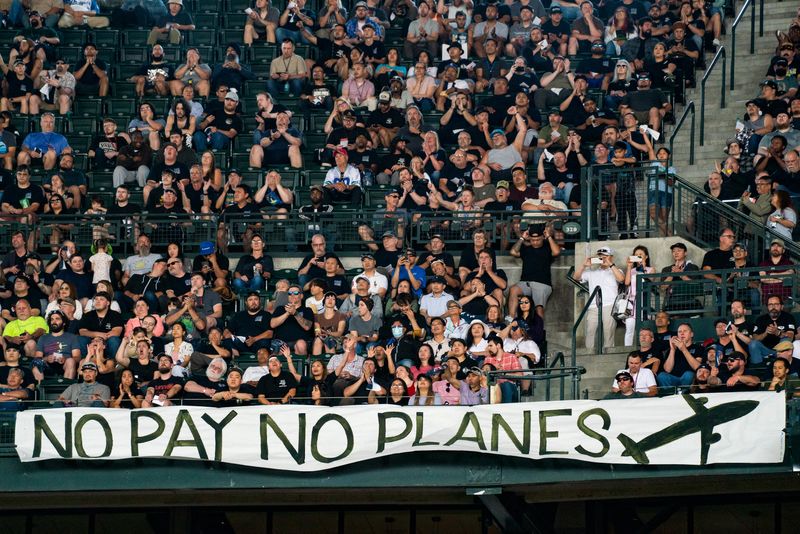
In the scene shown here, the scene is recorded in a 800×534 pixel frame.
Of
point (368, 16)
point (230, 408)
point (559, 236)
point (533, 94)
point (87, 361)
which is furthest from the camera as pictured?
point (368, 16)

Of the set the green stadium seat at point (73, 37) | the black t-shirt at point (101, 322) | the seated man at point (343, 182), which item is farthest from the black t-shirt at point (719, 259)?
the green stadium seat at point (73, 37)

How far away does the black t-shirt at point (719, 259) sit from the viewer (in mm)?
22438

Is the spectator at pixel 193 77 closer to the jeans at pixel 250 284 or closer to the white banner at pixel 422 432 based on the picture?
the jeans at pixel 250 284

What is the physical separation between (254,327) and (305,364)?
4.00ft

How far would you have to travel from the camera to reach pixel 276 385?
21250mm

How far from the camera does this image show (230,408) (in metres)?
20.5

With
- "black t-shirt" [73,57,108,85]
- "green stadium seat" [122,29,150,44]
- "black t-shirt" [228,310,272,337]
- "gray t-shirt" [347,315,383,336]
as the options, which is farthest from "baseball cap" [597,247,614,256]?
"green stadium seat" [122,29,150,44]

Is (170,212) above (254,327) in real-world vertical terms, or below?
above

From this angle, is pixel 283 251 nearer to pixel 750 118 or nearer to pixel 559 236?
pixel 559 236

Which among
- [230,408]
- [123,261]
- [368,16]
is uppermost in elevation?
[368,16]

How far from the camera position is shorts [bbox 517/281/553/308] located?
2350 cm

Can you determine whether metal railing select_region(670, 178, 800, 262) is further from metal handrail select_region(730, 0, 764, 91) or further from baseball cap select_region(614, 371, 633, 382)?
metal handrail select_region(730, 0, 764, 91)

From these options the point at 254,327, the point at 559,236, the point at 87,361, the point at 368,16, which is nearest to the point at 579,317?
the point at 559,236

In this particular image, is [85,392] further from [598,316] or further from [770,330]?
[770,330]
